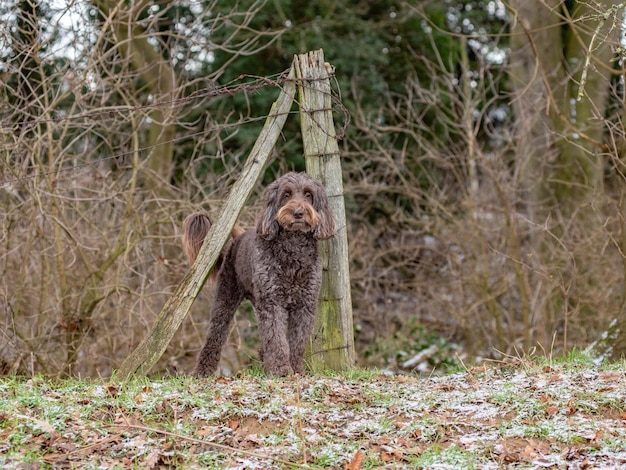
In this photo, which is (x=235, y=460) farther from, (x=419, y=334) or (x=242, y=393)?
(x=419, y=334)

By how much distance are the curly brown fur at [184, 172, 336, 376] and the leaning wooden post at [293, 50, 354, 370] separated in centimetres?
48

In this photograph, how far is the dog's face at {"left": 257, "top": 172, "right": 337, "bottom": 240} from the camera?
615 cm

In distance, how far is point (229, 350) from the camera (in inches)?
461

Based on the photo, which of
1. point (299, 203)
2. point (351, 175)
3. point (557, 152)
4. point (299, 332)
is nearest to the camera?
point (299, 203)

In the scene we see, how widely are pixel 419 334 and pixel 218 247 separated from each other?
27.3 ft

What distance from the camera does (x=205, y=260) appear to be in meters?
6.51

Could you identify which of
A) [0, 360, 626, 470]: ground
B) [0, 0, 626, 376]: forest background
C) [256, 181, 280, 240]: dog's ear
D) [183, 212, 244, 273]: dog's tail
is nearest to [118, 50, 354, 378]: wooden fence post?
[0, 0, 626, 376]: forest background

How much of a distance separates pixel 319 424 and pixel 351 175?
10.4 meters

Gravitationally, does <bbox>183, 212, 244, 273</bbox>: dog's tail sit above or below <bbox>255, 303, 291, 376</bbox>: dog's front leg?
above

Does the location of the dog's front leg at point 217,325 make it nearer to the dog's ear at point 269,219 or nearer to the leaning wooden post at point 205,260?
the leaning wooden post at point 205,260

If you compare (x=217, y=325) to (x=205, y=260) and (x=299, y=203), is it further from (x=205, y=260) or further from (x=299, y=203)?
(x=299, y=203)

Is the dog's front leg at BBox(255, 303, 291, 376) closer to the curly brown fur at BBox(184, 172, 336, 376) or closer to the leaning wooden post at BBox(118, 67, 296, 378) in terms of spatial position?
the curly brown fur at BBox(184, 172, 336, 376)

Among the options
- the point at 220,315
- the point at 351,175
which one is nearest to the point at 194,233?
the point at 220,315

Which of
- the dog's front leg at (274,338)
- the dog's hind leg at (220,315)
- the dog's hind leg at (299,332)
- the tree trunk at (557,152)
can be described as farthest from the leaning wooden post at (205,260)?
the tree trunk at (557,152)
